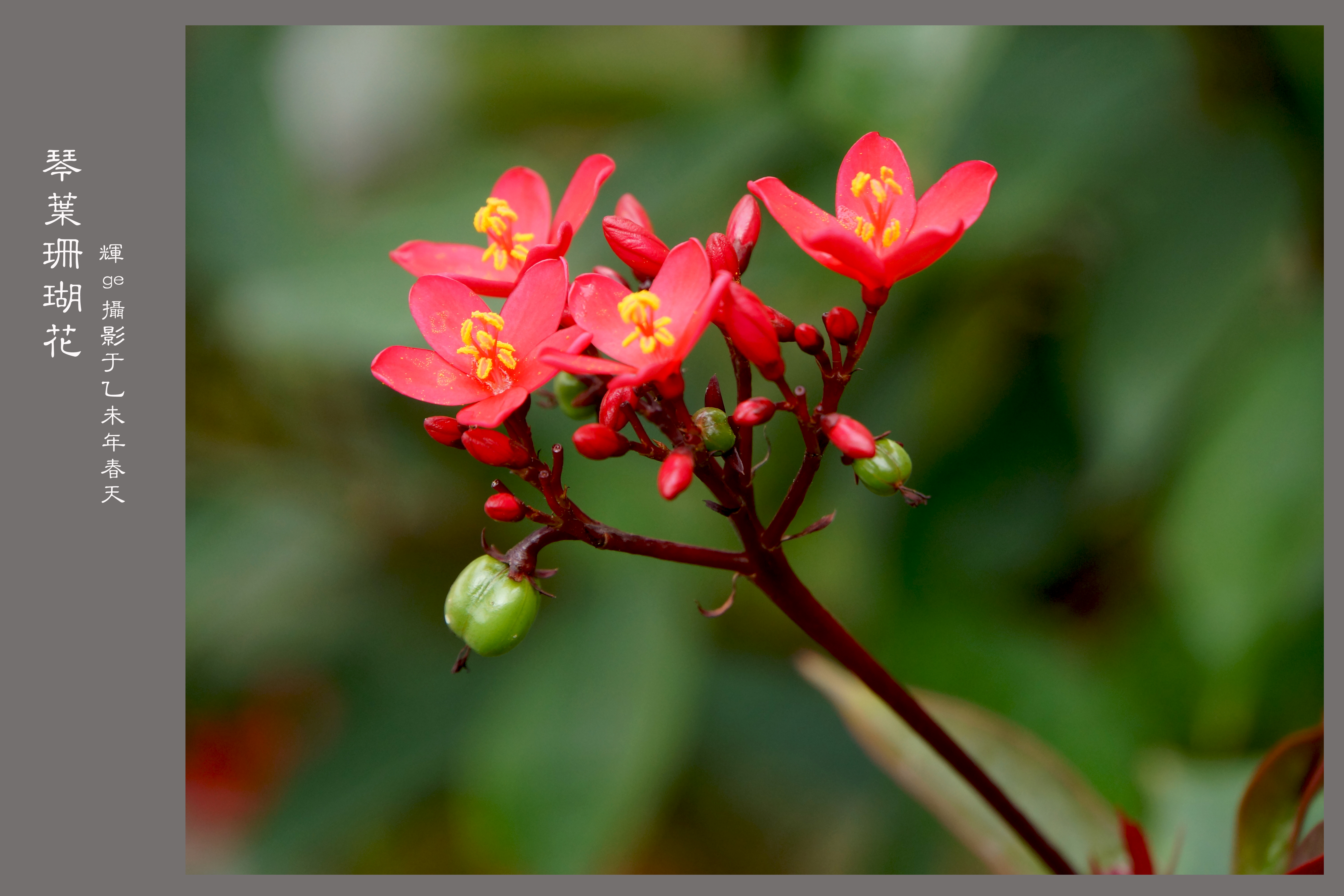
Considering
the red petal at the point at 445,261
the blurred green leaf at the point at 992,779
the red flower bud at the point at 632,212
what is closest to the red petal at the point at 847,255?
the red flower bud at the point at 632,212

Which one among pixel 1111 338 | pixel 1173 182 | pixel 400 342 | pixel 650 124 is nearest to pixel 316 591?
pixel 400 342

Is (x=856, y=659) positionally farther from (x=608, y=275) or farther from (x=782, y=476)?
(x=782, y=476)

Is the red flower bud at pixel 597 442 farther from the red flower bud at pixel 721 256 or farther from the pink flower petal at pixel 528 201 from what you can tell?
the pink flower petal at pixel 528 201

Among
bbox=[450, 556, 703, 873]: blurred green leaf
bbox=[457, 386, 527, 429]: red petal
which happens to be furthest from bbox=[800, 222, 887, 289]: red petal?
bbox=[450, 556, 703, 873]: blurred green leaf


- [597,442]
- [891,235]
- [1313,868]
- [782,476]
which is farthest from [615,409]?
[782,476]

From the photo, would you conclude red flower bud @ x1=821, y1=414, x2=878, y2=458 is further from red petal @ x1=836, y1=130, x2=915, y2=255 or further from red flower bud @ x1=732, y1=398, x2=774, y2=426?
red petal @ x1=836, y1=130, x2=915, y2=255

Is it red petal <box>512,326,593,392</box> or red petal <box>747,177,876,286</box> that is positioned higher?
red petal <box>747,177,876,286</box>

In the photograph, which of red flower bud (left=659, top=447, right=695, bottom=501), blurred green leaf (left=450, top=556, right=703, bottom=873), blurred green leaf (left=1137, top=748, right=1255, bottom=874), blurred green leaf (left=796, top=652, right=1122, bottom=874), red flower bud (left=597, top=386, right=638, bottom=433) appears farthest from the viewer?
blurred green leaf (left=450, top=556, right=703, bottom=873)

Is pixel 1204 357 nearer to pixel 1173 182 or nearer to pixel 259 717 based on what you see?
pixel 1173 182
